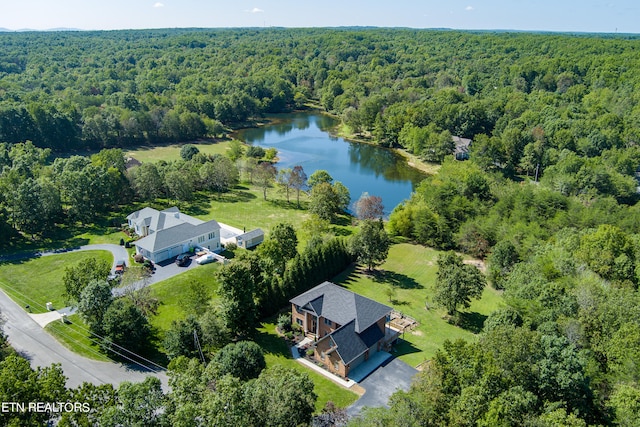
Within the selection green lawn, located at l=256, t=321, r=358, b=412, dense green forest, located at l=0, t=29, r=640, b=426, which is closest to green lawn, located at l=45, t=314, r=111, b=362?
green lawn, located at l=256, t=321, r=358, b=412

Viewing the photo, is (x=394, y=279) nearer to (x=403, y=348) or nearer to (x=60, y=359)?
(x=403, y=348)

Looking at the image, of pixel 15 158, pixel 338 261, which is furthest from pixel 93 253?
pixel 15 158

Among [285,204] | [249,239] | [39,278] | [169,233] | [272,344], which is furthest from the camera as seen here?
[285,204]

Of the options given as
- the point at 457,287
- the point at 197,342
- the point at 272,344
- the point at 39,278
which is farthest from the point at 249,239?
the point at 457,287

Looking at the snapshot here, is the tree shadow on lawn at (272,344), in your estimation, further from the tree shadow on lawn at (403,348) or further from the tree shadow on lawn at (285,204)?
the tree shadow on lawn at (285,204)

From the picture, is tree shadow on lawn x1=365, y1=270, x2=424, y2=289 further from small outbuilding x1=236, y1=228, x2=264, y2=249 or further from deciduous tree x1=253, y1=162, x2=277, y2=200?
deciduous tree x1=253, y1=162, x2=277, y2=200

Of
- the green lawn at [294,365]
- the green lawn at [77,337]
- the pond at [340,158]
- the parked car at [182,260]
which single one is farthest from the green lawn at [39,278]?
the pond at [340,158]

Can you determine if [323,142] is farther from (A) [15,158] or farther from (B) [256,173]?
(A) [15,158]
